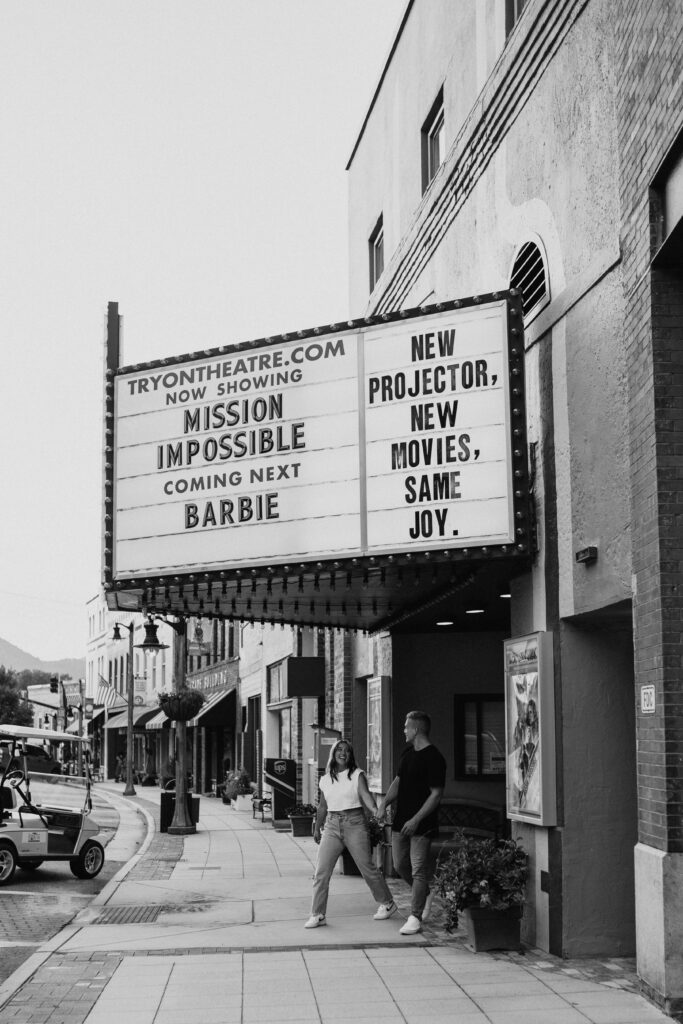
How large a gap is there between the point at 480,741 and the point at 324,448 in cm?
693

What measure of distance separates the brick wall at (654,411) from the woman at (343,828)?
355cm

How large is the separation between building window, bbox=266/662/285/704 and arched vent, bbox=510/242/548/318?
1748 cm

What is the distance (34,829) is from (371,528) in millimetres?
8381

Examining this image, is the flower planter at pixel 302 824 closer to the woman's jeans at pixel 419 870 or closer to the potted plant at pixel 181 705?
the potted plant at pixel 181 705

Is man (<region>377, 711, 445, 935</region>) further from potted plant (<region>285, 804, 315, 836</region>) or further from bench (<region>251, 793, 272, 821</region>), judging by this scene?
bench (<region>251, 793, 272, 821</region>)

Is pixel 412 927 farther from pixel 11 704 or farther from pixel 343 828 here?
pixel 11 704

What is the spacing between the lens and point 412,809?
35.6 feet

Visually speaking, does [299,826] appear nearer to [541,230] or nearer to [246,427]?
[246,427]

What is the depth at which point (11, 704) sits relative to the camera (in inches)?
3629

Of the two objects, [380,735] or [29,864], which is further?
[29,864]

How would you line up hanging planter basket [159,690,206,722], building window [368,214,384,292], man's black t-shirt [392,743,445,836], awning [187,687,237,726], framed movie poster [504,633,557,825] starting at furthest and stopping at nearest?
1. awning [187,687,237,726]
2. hanging planter basket [159,690,206,722]
3. building window [368,214,384,292]
4. man's black t-shirt [392,743,445,836]
5. framed movie poster [504,633,557,825]

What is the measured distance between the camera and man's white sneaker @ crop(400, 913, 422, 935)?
10352 millimetres

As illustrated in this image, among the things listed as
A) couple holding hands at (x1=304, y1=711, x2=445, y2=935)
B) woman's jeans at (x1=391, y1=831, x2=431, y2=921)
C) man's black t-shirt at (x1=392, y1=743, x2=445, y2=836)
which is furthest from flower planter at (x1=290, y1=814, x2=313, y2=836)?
woman's jeans at (x1=391, y1=831, x2=431, y2=921)

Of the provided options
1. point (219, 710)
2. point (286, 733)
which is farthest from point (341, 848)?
point (219, 710)
